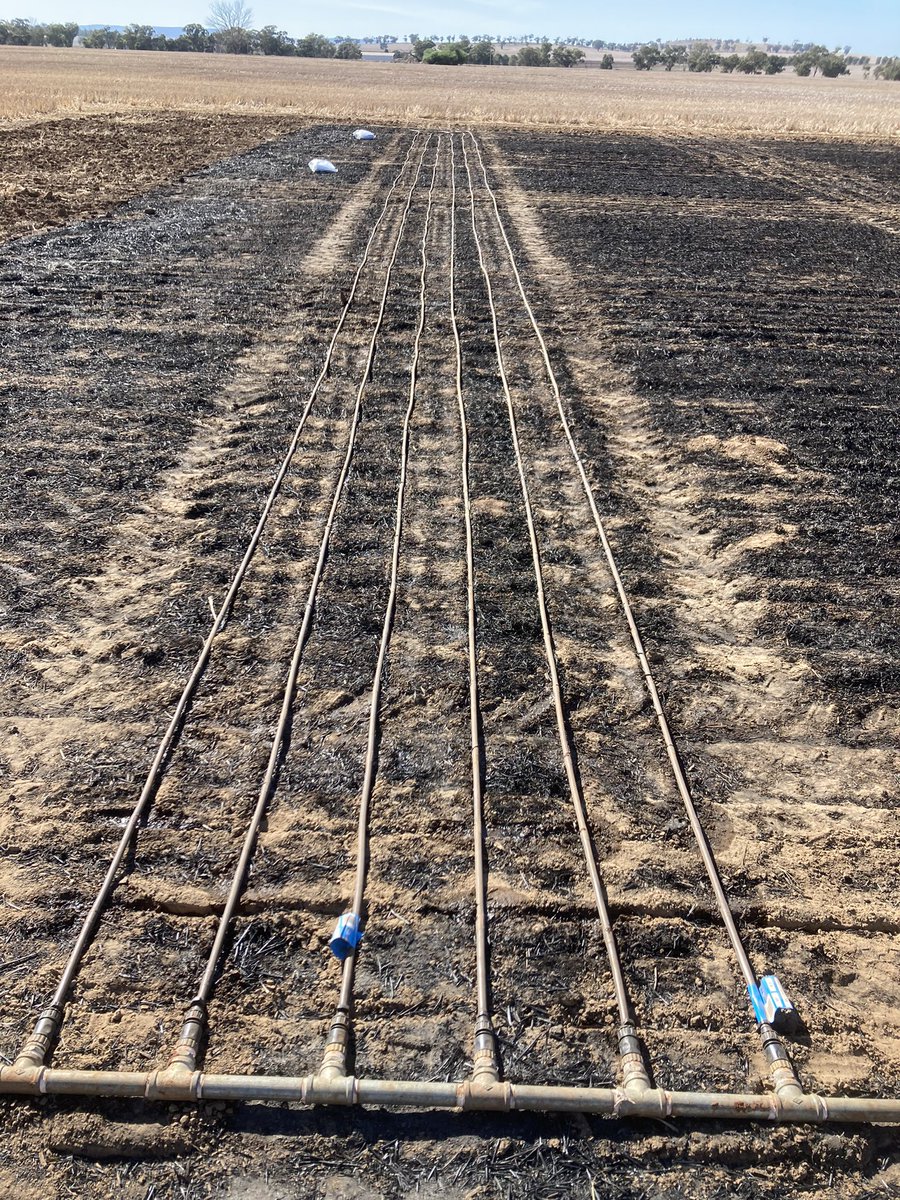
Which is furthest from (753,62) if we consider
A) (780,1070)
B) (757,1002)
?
(780,1070)

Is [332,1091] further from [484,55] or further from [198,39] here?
[198,39]

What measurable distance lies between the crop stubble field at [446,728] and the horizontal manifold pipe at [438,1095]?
84mm

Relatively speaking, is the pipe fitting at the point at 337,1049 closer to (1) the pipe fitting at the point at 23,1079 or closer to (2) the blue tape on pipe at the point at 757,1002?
(1) the pipe fitting at the point at 23,1079

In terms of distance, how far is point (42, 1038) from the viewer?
3.35 meters

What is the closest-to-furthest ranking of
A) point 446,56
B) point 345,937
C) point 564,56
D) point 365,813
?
1. point 345,937
2. point 365,813
3. point 446,56
4. point 564,56

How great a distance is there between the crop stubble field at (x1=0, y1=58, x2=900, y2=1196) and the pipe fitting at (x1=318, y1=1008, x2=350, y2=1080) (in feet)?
0.27

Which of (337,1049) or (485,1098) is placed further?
(337,1049)

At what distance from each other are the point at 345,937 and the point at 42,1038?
4.27ft

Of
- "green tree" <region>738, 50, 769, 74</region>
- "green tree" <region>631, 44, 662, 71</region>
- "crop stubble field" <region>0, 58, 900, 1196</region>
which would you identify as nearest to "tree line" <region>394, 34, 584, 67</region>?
"green tree" <region>631, 44, 662, 71</region>

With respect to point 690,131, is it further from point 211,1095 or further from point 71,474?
point 211,1095

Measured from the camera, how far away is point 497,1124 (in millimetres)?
3209

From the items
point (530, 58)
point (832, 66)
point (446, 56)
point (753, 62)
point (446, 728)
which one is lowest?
point (446, 728)

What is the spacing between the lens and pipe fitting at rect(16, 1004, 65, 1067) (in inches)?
129

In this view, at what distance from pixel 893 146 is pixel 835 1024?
132 feet
